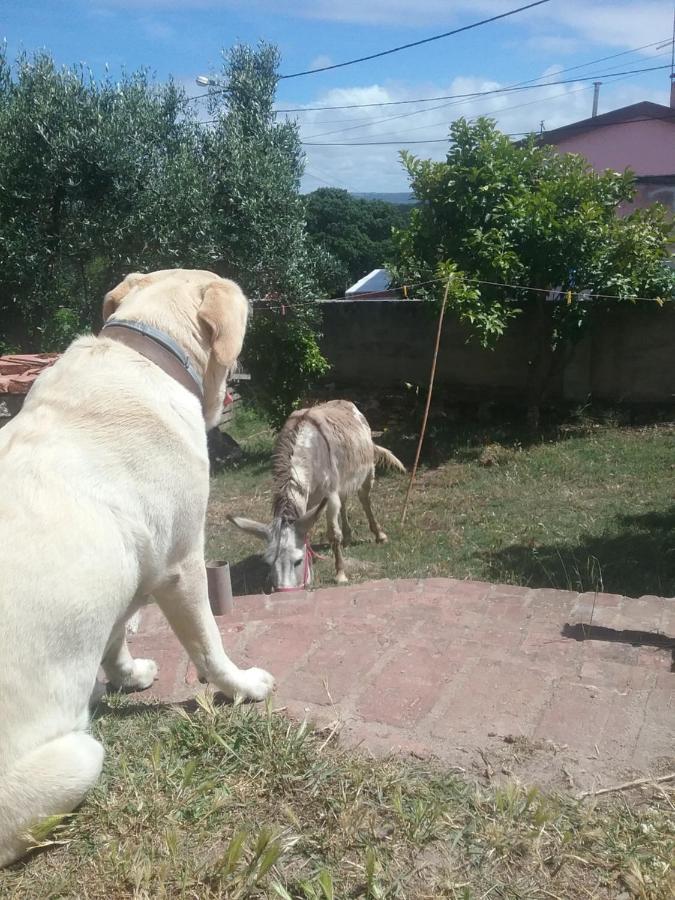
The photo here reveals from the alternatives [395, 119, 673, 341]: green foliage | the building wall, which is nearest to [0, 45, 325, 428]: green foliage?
[395, 119, 673, 341]: green foliage

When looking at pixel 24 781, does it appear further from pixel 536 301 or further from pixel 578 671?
pixel 536 301

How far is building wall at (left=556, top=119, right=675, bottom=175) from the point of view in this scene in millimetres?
31734

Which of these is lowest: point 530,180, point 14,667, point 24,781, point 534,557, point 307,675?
point 534,557

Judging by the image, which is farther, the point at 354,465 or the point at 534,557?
the point at 354,465

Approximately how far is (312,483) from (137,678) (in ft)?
16.2

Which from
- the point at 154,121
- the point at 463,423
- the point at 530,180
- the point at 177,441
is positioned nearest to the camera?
the point at 177,441

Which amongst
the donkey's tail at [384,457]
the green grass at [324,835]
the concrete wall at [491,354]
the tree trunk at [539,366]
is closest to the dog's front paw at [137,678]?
the green grass at [324,835]

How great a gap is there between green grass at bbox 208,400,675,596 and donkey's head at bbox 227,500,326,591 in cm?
71

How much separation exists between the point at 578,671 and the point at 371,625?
1114 mm

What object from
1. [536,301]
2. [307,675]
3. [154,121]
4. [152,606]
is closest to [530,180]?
[536,301]

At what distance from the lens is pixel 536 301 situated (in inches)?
500

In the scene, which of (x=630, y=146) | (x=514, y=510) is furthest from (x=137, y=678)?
(x=630, y=146)

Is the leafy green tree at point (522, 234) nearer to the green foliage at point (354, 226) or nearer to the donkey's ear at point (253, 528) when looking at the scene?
the donkey's ear at point (253, 528)

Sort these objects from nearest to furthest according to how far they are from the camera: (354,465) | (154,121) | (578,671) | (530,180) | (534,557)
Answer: (578,671)
(534,557)
(354,465)
(154,121)
(530,180)
